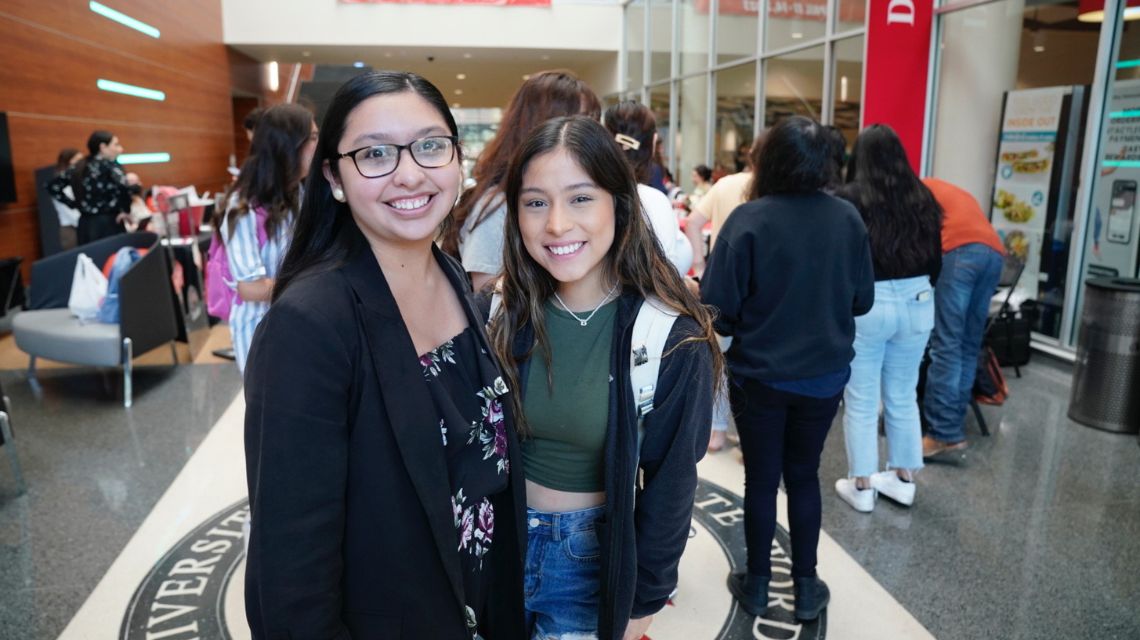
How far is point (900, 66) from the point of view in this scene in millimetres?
6195

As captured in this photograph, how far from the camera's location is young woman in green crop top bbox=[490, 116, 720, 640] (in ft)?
4.51

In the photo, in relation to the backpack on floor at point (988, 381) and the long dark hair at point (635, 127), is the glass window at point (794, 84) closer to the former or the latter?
the backpack on floor at point (988, 381)

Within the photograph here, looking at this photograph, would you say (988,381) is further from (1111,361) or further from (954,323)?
(954,323)

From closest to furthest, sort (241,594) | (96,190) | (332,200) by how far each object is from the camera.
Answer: (332,200) < (241,594) < (96,190)

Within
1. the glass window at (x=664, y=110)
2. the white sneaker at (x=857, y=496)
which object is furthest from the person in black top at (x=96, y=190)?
the glass window at (x=664, y=110)

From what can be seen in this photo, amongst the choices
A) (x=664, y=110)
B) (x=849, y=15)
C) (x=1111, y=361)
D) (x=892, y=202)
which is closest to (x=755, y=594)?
(x=892, y=202)

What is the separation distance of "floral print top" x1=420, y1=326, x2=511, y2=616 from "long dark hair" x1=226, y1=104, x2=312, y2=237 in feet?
5.65

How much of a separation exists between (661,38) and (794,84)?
4761 millimetres

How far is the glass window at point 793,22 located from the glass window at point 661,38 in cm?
361

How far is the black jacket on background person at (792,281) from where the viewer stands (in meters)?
2.18

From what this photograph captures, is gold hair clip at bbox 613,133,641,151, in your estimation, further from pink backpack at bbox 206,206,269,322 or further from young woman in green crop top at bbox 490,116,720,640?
young woman in green crop top at bbox 490,116,720,640

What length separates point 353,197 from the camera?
109 centimetres

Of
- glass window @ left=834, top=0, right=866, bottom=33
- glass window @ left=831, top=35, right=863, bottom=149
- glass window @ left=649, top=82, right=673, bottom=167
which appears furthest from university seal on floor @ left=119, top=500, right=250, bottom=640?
glass window @ left=649, top=82, right=673, bottom=167

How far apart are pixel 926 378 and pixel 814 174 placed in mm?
2186
